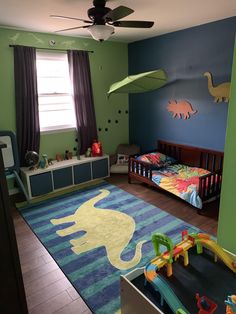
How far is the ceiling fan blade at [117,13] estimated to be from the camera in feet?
6.34

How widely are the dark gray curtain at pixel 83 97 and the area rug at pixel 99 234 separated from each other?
1.10m

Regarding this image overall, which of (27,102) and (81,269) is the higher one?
(27,102)

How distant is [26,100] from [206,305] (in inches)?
138

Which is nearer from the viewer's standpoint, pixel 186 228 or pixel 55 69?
pixel 186 228

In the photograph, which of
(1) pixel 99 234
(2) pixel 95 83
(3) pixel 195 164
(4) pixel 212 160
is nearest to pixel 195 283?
(1) pixel 99 234

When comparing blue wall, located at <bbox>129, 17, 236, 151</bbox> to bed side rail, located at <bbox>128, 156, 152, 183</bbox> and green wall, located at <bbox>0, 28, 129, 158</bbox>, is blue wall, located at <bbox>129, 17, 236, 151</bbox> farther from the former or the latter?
bed side rail, located at <bbox>128, 156, 152, 183</bbox>

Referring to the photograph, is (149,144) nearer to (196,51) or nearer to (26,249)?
(196,51)

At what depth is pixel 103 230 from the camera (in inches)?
113

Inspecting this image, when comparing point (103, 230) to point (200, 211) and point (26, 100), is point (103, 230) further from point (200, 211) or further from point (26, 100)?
point (26, 100)

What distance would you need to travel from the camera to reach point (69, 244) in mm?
2625

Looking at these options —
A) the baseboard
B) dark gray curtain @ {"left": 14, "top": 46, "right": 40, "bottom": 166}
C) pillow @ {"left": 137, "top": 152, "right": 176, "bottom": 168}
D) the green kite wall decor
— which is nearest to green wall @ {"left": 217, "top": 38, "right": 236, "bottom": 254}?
the green kite wall decor

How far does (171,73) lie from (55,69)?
1983 millimetres

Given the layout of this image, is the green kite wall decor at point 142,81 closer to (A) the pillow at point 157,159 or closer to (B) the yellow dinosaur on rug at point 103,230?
(A) the pillow at point 157,159

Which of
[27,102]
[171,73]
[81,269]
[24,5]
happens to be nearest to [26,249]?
[81,269]
